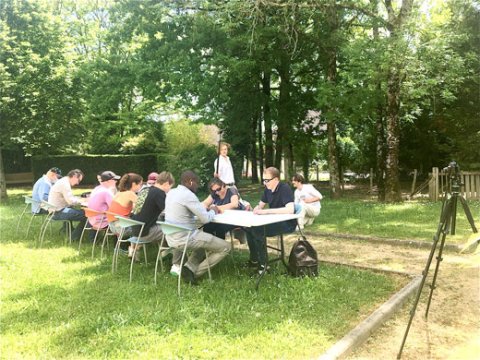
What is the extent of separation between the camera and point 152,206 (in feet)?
19.6

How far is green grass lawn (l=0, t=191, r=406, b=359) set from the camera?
3.66 metres

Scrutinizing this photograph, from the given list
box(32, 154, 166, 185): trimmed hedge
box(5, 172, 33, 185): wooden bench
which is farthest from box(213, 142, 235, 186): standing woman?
box(5, 172, 33, 185): wooden bench

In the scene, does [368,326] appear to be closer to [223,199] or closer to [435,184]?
[223,199]

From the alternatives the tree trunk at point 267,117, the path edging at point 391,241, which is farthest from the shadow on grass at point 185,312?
the tree trunk at point 267,117

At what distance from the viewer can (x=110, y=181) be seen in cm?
760

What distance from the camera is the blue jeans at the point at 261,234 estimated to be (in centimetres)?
549

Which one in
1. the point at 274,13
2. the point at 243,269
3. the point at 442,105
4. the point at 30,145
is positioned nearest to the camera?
the point at 243,269

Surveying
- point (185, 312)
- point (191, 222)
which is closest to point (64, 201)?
point (191, 222)

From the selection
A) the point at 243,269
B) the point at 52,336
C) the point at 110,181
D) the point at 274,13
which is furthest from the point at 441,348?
the point at 274,13

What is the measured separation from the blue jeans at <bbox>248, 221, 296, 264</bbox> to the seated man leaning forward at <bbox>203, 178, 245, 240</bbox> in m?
0.55

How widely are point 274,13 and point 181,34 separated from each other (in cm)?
345

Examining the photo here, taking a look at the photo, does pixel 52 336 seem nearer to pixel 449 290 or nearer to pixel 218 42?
pixel 449 290

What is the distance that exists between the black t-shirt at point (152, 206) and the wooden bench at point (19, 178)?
21.5m

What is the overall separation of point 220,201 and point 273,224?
1.35m
